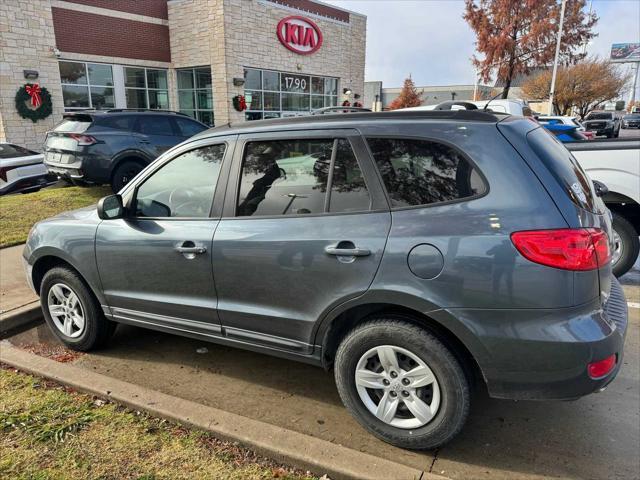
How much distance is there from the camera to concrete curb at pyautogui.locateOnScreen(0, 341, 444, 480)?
248 centimetres

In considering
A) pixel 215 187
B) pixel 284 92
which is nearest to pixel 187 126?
pixel 215 187

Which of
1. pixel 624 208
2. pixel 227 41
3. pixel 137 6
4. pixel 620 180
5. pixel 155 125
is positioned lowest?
pixel 624 208

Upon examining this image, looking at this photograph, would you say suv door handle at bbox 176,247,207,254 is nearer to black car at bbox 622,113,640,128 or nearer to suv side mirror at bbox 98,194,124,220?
suv side mirror at bbox 98,194,124,220

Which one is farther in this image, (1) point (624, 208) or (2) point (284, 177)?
(1) point (624, 208)

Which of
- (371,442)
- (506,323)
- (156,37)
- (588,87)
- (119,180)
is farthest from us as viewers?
(588,87)

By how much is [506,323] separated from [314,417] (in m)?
1.39

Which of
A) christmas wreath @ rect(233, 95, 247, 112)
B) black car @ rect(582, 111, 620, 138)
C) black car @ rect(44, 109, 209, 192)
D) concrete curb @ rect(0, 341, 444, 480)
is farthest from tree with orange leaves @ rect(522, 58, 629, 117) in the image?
concrete curb @ rect(0, 341, 444, 480)

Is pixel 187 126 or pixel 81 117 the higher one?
pixel 81 117

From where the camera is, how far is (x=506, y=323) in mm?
2338

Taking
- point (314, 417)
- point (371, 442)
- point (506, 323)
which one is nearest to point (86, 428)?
point (314, 417)

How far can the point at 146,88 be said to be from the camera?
19984mm

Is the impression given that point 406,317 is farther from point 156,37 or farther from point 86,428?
point 156,37

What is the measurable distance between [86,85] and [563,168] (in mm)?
18879

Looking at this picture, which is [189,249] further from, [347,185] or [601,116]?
[601,116]
